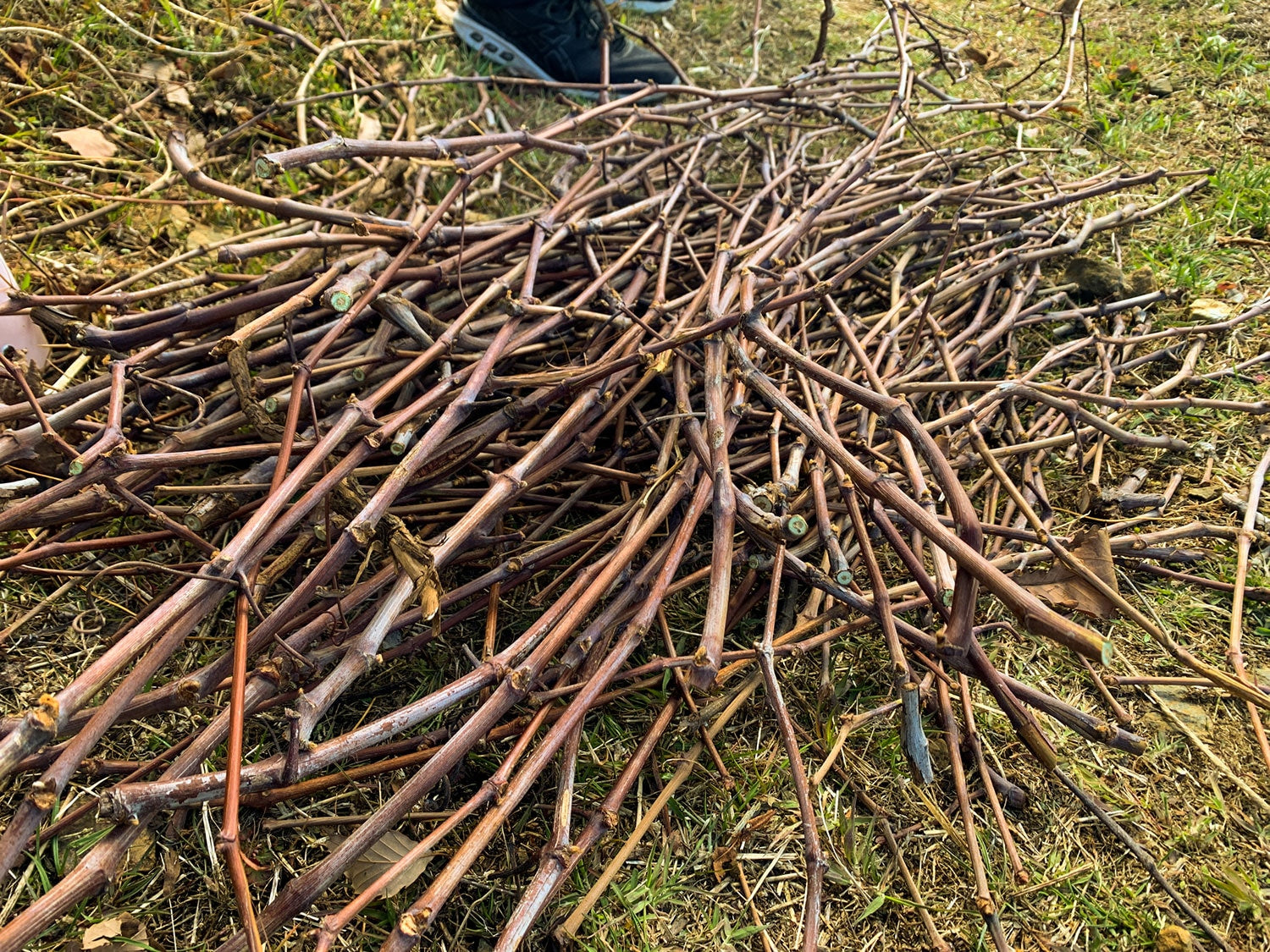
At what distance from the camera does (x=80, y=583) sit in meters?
1.68

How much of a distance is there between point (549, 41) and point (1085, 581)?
10.3ft

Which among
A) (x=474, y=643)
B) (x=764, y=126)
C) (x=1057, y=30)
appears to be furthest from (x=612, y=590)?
(x=1057, y=30)

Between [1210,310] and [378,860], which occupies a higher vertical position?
[1210,310]

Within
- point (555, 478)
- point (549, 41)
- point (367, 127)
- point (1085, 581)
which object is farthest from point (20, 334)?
point (549, 41)

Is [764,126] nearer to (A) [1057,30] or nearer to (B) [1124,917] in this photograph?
(A) [1057,30]

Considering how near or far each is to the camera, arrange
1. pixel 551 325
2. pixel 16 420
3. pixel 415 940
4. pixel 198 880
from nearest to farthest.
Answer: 1. pixel 415 940
2. pixel 198 880
3. pixel 16 420
4. pixel 551 325

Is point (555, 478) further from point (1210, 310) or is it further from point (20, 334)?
point (1210, 310)

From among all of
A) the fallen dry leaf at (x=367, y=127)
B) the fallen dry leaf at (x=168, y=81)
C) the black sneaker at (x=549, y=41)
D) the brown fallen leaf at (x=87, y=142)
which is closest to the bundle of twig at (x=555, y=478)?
the fallen dry leaf at (x=367, y=127)

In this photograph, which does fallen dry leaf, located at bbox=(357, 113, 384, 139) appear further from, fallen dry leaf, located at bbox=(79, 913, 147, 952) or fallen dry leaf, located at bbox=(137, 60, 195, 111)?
fallen dry leaf, located at bbox=(79, 913, 147, 952)

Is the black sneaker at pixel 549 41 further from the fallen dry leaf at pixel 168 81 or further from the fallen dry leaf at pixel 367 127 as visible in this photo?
the fallen dry leaf at pixel 168 81

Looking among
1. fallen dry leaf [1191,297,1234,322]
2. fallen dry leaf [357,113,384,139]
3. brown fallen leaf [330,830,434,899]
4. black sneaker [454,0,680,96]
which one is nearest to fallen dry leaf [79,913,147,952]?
brown fallen leaf [330,830,434,899]

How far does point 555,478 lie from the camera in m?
1.90

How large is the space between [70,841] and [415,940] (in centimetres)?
76

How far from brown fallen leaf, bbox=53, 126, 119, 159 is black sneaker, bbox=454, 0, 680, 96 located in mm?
1528
